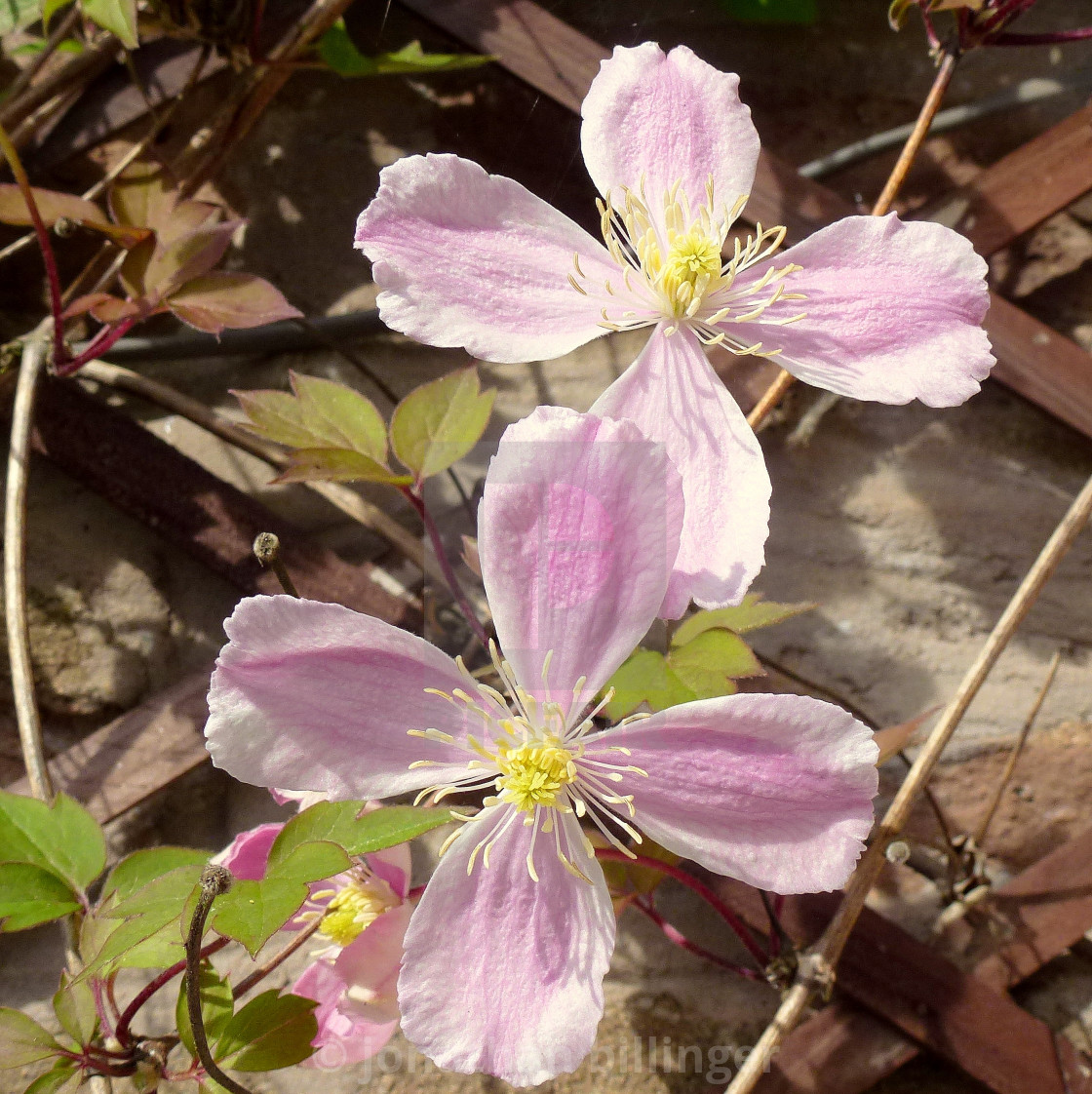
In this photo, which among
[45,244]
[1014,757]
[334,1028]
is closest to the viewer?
[334,1028]

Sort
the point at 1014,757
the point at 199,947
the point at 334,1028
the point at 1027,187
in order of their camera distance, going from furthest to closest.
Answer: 1. the point at 1027,187
2. the point at 1014,757
3. the point at 334,1028
4. the point at 199,947

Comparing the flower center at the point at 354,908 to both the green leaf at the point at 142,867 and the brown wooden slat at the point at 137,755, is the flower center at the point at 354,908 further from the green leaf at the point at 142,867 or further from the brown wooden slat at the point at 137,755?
the brown wooden slat at the point at 137,755

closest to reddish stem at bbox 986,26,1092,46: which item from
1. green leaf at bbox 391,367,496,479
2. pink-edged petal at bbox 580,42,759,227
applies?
A: pink-edged petal at bbox 580,42,759,227

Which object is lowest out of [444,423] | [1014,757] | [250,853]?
[1014,757]

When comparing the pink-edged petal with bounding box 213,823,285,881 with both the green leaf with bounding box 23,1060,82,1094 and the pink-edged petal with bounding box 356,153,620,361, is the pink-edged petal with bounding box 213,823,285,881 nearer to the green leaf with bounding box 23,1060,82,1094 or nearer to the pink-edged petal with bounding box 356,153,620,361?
the green leaf with bounding box 23,1060,82,1094

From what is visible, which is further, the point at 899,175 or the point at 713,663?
the point at 899,175

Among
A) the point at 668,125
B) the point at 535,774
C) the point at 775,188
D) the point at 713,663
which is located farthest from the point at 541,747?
the point at 775,188

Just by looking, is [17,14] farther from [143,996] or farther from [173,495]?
[143,996]
